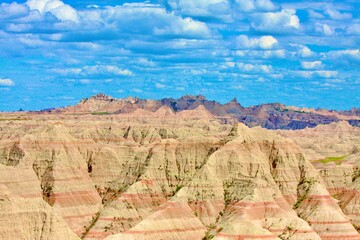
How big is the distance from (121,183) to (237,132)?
95.5 ft

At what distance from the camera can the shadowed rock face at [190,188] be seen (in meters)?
155

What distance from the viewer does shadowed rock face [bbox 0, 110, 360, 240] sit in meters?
155

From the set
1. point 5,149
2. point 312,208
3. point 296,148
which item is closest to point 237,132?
point 296,148

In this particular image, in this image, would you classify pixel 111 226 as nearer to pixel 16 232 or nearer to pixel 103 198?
pixel 103 198

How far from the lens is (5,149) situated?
618 feet

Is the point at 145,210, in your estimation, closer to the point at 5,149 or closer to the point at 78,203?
the point at 78,203

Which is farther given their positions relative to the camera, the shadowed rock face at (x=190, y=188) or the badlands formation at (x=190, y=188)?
the shadowed rock face at (x=190, y=188)

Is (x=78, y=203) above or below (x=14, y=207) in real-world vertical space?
below

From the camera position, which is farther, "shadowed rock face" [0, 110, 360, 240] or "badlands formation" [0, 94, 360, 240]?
"shadowed rock face" [0, 110, 360, 240]

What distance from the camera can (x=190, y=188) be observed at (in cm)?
16650

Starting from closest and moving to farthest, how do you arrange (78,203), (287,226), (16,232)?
1. (16,232)
2. (287,226)
3. (78,203)

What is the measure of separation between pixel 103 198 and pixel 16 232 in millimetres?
66884

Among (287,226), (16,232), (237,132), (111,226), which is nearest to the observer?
(16,232)

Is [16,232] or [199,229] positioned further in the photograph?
[199,229]
